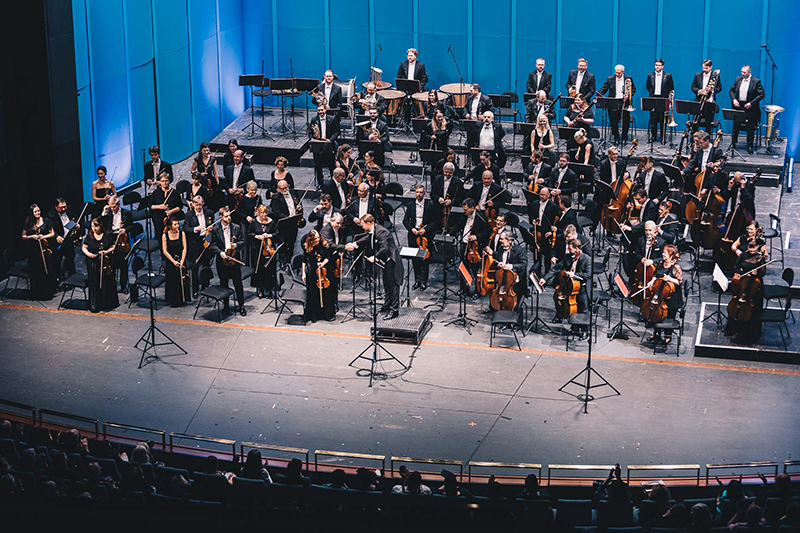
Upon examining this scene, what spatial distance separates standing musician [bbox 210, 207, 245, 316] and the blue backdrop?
12.4ft

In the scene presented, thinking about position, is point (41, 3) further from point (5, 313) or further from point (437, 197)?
point (437, 197)

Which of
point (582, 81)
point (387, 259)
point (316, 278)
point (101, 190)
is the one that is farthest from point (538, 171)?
point (101, 190)

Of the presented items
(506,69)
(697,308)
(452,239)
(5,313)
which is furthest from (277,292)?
(506,69)

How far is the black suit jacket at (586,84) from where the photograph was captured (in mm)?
18516

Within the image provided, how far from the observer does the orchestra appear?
43.9ft

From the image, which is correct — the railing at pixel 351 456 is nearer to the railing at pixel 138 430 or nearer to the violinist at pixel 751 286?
the railing at pixel 138 430

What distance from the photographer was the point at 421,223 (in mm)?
14711

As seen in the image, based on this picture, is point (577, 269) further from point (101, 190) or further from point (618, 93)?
point (101, 190)

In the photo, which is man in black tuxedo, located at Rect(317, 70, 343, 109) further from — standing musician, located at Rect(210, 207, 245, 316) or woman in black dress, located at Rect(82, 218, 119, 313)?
woman in black dress, located at Rect(82, 218, 119, 313)

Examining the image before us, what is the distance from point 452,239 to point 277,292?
2474 mm

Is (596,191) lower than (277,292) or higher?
higher

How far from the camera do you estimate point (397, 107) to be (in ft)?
63.3

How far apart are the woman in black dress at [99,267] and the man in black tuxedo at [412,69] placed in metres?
7.40

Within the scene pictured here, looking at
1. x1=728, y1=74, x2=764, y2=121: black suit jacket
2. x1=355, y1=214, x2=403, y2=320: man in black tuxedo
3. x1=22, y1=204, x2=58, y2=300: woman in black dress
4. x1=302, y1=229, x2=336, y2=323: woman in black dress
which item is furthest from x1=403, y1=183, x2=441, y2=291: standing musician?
x1=728, y1=74, x2=764, y2=121: black suit jacket
